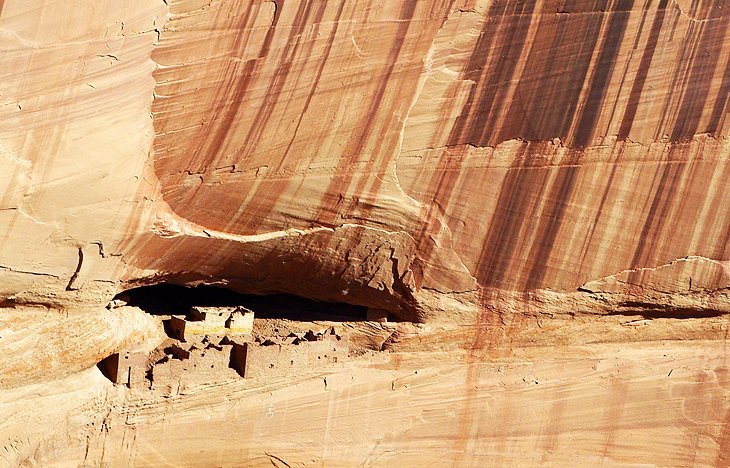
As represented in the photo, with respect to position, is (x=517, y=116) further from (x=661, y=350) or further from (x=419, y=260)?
(x=661, y=350)

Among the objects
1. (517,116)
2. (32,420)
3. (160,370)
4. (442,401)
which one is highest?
(517,116)

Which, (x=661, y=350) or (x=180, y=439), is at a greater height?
(x=661, y=350)

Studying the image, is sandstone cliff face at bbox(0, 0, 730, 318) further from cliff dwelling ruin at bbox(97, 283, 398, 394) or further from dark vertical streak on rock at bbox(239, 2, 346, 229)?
cliff dwelling ruin at bbox(97, 283, 398, 394)

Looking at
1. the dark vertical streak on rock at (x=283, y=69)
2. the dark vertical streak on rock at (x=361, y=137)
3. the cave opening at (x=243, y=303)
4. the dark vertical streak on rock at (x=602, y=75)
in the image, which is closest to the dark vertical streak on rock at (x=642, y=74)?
the dark vertical streak on rock at (x=602, y=75)

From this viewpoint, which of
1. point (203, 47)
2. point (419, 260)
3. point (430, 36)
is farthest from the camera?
point (419, 260)

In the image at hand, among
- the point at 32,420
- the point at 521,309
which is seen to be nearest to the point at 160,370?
the point at 32,420

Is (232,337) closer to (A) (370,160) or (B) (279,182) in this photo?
(B) (279,182)

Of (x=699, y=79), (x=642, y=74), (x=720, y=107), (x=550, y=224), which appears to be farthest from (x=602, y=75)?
(x=550, y=224)
